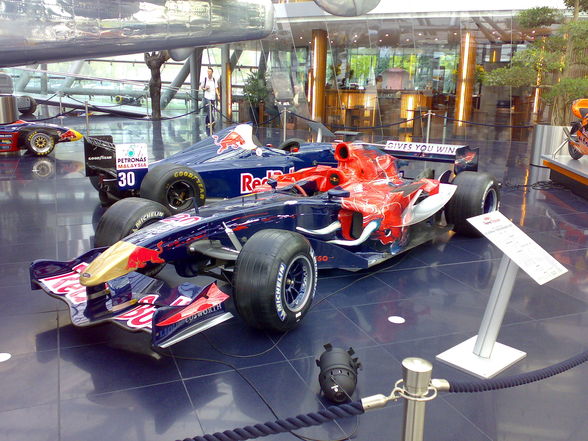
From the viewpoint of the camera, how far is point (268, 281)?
14.4ft

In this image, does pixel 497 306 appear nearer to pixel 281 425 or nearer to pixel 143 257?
pixel 281 425

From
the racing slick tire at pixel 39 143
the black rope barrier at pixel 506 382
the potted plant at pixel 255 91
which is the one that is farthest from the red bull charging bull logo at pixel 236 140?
the potted plant at pixel 255 91

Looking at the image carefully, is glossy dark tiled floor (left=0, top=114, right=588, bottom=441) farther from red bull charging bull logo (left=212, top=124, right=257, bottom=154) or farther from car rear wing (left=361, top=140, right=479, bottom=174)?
red bull charging bull logo (left=212, top=124, right=257, bottom=154)

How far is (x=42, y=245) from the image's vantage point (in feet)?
23.0

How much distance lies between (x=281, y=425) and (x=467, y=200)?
5641 mm

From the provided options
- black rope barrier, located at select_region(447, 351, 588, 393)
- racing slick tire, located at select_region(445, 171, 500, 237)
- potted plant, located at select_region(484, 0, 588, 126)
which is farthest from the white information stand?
potted plant, located at select_region(484, 0, 588, 126)

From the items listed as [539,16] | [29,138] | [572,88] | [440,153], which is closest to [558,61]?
[572,88]

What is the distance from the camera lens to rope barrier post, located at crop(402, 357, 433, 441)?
240 centimetres

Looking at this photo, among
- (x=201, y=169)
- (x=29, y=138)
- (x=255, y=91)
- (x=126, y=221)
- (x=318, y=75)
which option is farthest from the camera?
(x=255, y=91)

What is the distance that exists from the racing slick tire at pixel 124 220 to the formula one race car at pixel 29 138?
→ 938 cm

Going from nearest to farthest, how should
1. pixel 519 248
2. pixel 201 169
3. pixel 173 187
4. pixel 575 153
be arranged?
pixel 519 248 → pixel 173 187 → pixel 201 169 → pixel 575 153

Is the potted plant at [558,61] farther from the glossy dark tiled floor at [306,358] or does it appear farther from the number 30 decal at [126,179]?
the number 30 decal at [126,179]

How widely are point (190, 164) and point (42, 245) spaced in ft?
7.93

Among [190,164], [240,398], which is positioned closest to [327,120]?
[190,164]
